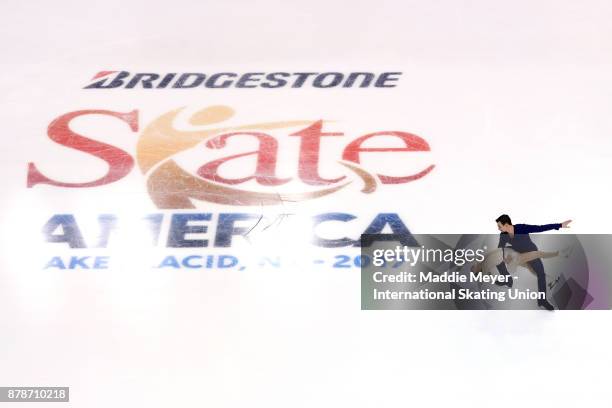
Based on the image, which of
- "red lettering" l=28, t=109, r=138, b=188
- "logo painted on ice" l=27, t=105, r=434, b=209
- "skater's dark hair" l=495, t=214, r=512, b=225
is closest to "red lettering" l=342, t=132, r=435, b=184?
"logo painted on ice" l=27, t=105, r=434, b=209

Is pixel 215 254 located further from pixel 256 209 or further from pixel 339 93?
pixel 339 93

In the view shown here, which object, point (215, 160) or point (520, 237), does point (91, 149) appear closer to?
point (215, 160)

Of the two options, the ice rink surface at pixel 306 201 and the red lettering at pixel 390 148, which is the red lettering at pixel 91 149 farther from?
the red lettering at pixel 390 148

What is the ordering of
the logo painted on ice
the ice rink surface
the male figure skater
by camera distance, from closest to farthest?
the ice rink surface → the male figure skater → the logo painted on ice

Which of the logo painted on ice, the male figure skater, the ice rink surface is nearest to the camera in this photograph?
the ice rink surface

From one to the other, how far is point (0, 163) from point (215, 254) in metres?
1.24

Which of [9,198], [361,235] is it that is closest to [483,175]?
[361,235]

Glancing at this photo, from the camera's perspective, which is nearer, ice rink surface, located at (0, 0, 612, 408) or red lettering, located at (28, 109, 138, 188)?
ice rink surface, located at (0, 0, 612, 408)

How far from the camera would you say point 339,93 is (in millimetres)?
4258

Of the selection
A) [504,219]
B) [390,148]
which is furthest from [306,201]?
[504,219]

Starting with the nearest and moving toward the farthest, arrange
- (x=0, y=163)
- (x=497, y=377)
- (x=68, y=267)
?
(x=497, y=377) < (x=68, y=267) < (x=0, y=163)

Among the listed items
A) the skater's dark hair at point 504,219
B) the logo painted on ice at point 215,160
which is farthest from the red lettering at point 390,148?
the skater's dark hair at point 504,219

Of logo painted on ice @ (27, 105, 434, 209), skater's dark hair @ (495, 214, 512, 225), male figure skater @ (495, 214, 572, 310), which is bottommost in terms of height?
male figure skater @ (495, 214, 572, 310)

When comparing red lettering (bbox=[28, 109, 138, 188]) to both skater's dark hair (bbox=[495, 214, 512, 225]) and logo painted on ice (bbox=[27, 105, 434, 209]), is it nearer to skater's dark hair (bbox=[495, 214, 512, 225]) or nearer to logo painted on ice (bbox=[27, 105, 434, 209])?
logo painted on ice (bbox=[27, 105, 434, 209])
